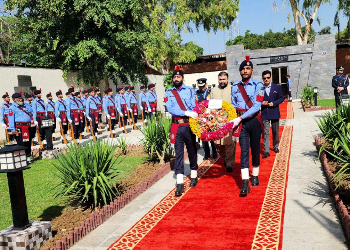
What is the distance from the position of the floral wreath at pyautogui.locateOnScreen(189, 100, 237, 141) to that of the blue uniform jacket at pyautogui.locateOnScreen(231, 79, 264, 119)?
198mm

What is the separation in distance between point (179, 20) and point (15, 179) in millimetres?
24590

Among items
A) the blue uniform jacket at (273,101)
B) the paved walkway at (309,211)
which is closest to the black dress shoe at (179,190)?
the paved walkway at (309,211)

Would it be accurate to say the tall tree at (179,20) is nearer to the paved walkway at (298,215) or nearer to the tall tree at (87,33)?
the tall tree at (87,33)

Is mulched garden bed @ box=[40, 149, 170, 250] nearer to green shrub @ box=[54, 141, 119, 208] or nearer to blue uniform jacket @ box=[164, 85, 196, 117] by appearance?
green shrub @ box=[54, 141, 119, 208]

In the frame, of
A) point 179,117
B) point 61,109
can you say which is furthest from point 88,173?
point 61,109

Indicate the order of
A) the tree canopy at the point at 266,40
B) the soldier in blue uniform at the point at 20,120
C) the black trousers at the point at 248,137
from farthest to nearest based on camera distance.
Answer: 1. the tree canopy at the point at 266,40
2. the soldier in blue uniform at the point at 20,120
3. the black trousers at the point at 248,137

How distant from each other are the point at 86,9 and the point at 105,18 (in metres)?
0.85

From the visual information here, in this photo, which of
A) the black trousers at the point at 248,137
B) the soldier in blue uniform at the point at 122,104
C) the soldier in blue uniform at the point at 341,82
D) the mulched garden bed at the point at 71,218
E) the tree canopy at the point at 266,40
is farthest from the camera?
the tree canopy at the point at 266,40

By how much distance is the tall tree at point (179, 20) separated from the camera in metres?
24.1

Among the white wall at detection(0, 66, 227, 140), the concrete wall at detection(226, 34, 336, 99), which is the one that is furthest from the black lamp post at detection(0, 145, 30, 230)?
the concrete wall at detection(226, 34, 336, 99)

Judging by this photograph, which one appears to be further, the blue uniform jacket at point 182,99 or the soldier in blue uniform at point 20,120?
the soldier in blue uniform at point 20,120

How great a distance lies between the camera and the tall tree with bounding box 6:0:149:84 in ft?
49.4

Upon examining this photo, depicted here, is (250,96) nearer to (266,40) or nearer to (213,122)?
(213,122)

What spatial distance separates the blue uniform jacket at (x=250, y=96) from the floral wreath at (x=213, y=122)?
7.8 inches
